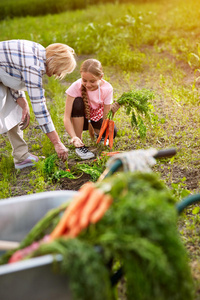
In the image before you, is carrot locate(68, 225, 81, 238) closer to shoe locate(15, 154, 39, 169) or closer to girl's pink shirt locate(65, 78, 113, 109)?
shoe locate(15, 154, 39, 169)

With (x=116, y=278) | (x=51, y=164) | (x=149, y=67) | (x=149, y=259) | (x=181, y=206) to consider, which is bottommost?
(x=149, y=67)

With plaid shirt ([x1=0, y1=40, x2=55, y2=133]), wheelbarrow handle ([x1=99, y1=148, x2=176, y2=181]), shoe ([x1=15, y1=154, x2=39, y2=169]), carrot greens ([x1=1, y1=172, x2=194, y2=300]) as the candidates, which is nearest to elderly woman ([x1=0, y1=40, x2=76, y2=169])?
plaid shirt ([x1=0, y1=40, x2=55, y2=133])

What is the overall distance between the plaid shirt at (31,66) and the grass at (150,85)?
0.51 metres

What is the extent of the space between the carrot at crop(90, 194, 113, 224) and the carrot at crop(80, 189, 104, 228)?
15 mm

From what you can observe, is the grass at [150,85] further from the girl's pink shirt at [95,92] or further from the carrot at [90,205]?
the carrot at [90,205]

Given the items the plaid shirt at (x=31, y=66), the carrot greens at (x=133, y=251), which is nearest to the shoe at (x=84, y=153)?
the plaid shirt at (x=31, y=66)

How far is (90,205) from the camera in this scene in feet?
4.77

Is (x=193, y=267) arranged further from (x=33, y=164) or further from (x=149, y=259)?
(x=33, y=164)

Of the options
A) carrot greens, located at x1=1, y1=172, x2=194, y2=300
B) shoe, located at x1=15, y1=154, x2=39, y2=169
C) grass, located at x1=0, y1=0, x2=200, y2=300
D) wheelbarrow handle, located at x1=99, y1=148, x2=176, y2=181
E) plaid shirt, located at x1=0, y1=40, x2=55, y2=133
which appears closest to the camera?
carrot greens, located at x1=1, y1=172, x2=194, y2=300

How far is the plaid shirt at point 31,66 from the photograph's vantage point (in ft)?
9.36

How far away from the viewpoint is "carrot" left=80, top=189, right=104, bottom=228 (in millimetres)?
1433

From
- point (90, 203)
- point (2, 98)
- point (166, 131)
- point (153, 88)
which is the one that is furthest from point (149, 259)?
point (153, 88)

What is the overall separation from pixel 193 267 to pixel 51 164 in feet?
5.05

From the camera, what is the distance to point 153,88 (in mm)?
5004
